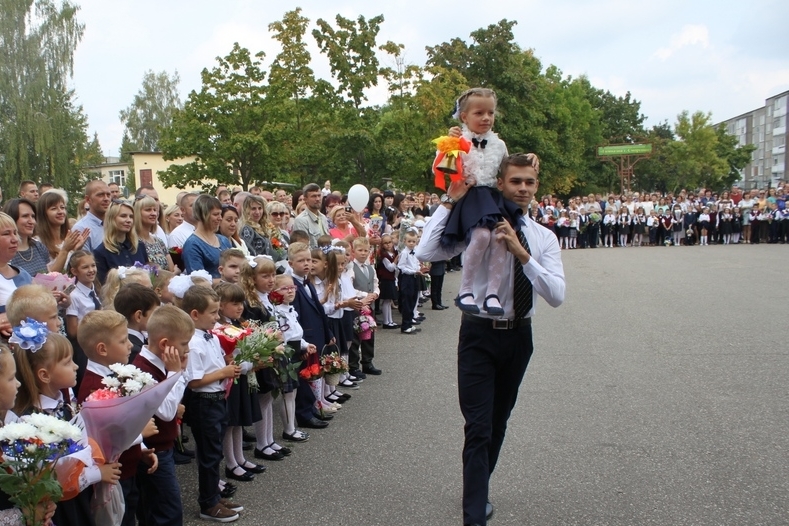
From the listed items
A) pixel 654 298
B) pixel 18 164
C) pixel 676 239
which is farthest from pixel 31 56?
pixel 654 298

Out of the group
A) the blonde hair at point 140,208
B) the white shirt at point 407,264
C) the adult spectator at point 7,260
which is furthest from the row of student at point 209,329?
the white shirt at point 407,264

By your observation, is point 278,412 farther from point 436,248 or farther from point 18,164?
point 18,164

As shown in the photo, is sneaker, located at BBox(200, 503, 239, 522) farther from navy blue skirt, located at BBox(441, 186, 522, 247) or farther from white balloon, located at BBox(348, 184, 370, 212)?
white balloon, located at BBox(348, 184, 370, 212)

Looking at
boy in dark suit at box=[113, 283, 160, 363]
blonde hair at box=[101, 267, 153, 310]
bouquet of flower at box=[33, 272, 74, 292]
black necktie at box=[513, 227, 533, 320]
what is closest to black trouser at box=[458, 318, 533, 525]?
black necktie at box=[513, 227, 533, 320]

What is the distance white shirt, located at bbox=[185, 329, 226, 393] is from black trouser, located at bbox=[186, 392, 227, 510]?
8cm

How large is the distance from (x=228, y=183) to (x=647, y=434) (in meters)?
22.7

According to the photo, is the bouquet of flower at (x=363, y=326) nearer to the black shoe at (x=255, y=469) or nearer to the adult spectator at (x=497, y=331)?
the black shoe at (x=255, y=469)

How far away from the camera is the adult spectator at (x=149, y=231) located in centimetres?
669

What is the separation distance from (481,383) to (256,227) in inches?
187

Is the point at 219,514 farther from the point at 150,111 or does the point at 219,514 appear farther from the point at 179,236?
the point at 150,111

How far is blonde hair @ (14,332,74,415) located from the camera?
10.5 ft

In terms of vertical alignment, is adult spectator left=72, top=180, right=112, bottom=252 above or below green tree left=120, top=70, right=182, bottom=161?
below

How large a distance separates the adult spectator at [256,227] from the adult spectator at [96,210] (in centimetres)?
159

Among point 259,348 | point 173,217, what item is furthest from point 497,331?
point 173,217
